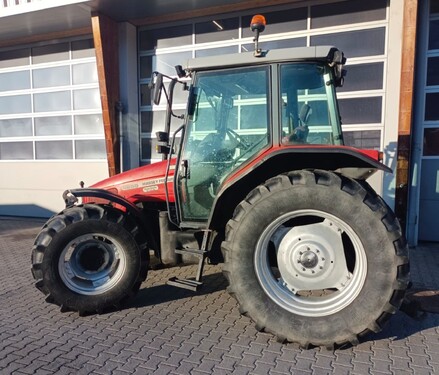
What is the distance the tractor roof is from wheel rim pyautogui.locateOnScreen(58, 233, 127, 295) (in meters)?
1.82

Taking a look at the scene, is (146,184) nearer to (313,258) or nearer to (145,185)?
(145,185)

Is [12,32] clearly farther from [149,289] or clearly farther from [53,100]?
[149,289]

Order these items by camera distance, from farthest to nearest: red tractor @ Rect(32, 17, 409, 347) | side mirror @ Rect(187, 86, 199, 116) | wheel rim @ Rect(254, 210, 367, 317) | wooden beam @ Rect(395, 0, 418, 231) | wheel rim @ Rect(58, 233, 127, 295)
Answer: wooden beam @ Rect(395, 0, 418, 231) → wheel rim @ Rect(58, 233, 127, 295) → side mirror @ Rect(187, 86, 199, 116) → wheel rim @ Rect(254, 210, 367, 317) → red tractor @ Rect(32, 17, 409, 347)

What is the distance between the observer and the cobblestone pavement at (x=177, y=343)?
8.48 ft

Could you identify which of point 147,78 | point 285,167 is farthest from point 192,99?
point 147,78

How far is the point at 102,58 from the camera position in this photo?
7188 millimetres

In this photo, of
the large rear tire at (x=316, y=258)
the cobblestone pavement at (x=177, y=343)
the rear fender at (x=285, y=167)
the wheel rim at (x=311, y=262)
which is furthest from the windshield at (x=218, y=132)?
the cobblestone pavement at (x=177, y=343)

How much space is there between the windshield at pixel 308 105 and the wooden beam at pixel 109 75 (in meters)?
5.05

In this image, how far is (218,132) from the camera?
340cm

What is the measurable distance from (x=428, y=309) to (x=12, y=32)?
9239 millimetres

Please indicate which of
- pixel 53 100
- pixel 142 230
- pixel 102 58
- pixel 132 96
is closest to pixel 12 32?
pixel 53 100

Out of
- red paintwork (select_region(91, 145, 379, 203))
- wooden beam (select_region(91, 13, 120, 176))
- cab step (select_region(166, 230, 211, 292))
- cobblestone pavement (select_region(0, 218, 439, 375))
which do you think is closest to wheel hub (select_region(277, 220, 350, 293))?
cobblestone pavement (select_region(0, 218, 439, 375))

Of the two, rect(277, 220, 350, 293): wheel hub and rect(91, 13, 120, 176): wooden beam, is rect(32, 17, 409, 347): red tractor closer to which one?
rect(277, 220, 350, 293): wheel hub

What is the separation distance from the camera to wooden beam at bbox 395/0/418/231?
17.9 ft
